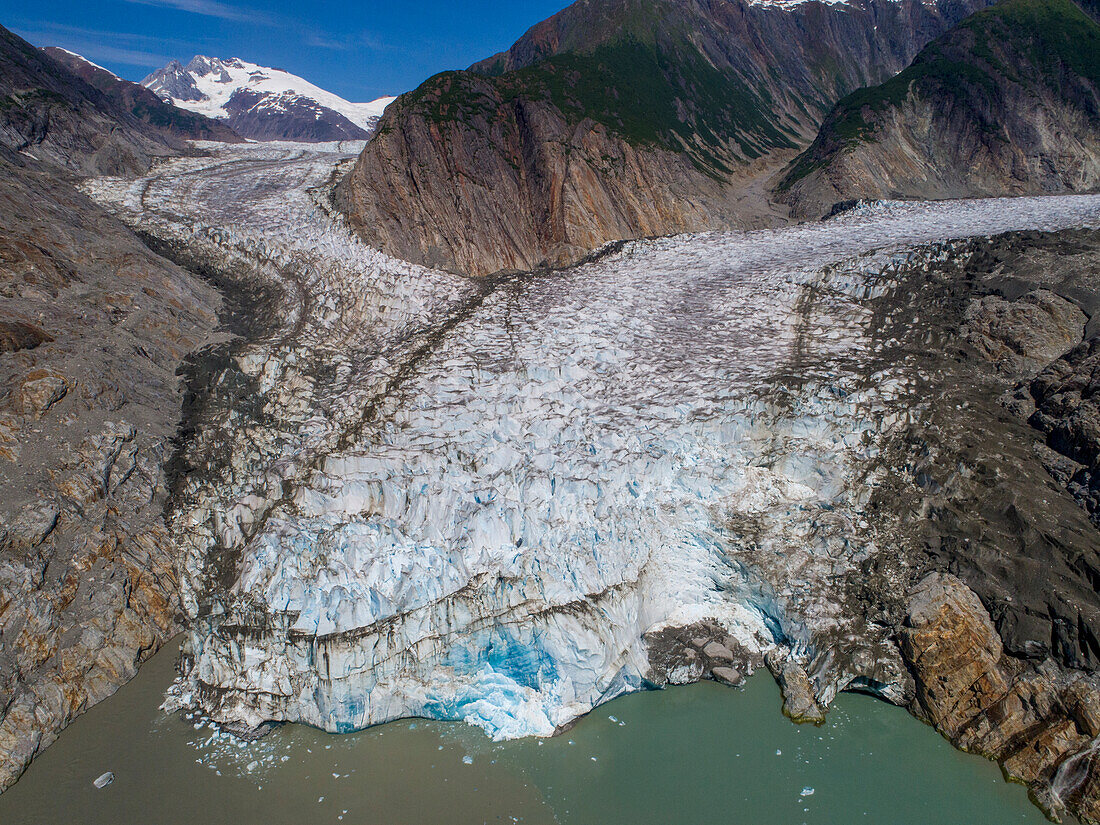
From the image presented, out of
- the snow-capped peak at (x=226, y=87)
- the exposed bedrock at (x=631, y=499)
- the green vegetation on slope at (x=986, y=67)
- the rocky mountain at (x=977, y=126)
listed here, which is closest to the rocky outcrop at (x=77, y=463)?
the exposed bedrock at (x=631, y=499)

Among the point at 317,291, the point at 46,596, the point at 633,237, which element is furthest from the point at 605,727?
the point at 633,237

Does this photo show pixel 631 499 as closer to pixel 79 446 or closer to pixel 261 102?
pixel 79 446

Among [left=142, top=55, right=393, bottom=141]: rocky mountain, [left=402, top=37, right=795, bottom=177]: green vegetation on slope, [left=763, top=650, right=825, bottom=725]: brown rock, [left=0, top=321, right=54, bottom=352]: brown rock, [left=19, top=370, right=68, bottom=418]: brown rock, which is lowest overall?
[left=763, top=650, right=825, bottom=725]: brown rock

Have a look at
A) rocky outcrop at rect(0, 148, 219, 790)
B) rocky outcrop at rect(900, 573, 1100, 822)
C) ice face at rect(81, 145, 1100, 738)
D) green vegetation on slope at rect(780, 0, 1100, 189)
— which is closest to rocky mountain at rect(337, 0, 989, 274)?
ice face at rect(81, 145, 1100, 738)

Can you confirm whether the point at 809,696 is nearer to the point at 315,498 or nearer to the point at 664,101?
the point at 315,498

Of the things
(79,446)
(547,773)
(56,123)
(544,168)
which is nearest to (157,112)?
(56,123)

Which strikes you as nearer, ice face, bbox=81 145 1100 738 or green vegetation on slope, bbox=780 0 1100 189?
ice face, bbox=81 145 1100 738

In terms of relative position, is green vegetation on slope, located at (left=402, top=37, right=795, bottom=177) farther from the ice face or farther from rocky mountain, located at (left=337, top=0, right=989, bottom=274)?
the ice face
